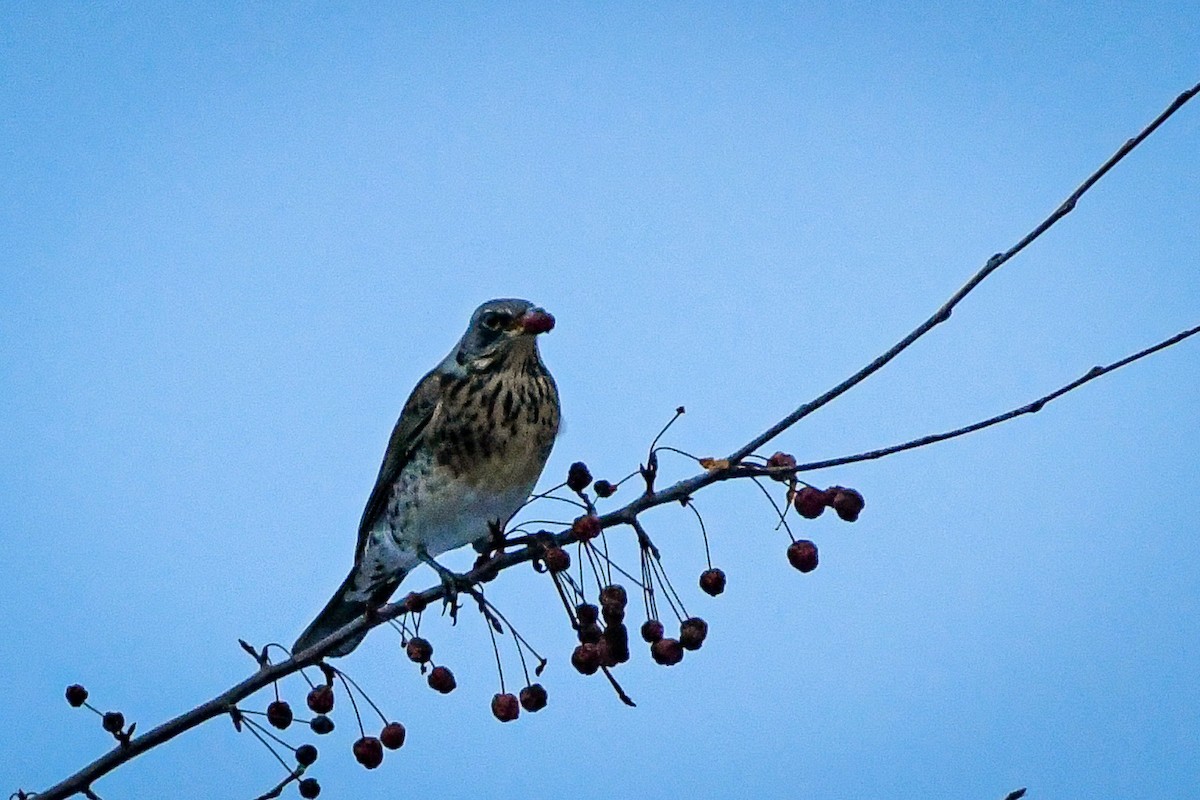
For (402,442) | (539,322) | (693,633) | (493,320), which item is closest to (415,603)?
(693,633)

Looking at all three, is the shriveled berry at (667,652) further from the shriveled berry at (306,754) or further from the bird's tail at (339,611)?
the bird's tail at (339,611)

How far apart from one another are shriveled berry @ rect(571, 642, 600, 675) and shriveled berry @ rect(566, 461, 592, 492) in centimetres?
22

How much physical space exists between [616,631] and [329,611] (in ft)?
4.26

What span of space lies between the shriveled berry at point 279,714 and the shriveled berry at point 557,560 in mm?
515

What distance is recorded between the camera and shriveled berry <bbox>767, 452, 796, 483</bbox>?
1402 millimetres

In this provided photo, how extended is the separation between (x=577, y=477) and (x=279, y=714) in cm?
57

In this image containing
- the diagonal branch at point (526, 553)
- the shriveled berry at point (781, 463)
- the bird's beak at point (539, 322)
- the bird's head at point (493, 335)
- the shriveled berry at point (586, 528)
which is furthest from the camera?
the bird's head at point (493, 335)

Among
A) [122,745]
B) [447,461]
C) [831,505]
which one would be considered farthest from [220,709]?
[447,461]

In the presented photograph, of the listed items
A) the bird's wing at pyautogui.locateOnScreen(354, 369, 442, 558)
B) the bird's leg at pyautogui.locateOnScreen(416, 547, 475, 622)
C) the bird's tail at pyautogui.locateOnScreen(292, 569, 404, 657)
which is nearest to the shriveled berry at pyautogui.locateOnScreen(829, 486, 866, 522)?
the bird's leg at pyautogui.locateOnScreen(416, 547, 475, 622)

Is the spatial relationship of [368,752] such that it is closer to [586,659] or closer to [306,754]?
[306,754]

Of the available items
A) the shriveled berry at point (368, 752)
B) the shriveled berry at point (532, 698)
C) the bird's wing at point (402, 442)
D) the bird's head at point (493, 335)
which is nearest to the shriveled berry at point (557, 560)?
the shriveled berry at point (532, 698)

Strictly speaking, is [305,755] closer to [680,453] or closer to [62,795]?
[62,795]

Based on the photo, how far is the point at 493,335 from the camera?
257 cm

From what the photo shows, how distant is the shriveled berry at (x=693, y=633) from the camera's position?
1.58 meters
